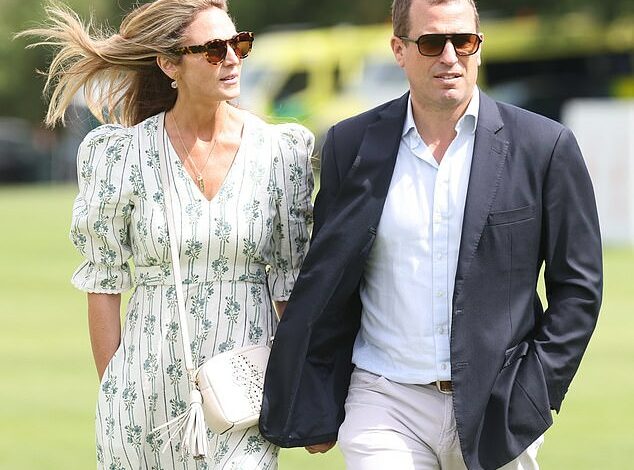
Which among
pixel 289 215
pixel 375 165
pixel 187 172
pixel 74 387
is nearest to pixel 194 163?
pixel 187 172

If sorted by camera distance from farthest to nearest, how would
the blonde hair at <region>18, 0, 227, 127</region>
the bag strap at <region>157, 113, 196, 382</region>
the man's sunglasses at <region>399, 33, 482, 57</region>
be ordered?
1. the blonde hair at <region>18, 0, 227, 127</region>
2. the bag strap at <region>157, 113, 196, 382</region>
3. the man's sunglasses at <region>399, 33, 482, 57</region>

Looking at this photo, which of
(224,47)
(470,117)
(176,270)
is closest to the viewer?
(470,117)

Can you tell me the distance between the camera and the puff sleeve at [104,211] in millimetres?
5230

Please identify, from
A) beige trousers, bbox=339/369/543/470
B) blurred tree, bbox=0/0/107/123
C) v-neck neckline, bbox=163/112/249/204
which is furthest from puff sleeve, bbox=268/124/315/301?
blurred tree, bbox=0/0/107/123

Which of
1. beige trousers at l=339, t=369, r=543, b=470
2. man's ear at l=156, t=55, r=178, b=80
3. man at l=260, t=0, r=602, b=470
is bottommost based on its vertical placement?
beige trousers at l=339, t=369, r=543, b=470

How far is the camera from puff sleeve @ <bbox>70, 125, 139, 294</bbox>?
5.23m

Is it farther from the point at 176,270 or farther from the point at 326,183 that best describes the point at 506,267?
the point at 176,270

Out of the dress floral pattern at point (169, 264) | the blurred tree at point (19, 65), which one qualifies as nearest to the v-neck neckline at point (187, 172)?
the dress floral pattern at point (169, 264)

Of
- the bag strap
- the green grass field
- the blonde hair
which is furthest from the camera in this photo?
the green grass field

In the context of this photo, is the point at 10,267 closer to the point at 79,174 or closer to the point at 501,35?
the point at 79,174

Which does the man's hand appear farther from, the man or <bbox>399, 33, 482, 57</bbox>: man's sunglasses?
<bbox>399, 33, 482, 57</bbox>: man's sunglasses

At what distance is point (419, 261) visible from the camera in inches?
183

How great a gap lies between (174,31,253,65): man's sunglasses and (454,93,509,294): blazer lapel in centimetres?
93

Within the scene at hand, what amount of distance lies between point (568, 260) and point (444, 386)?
1.79 feet
